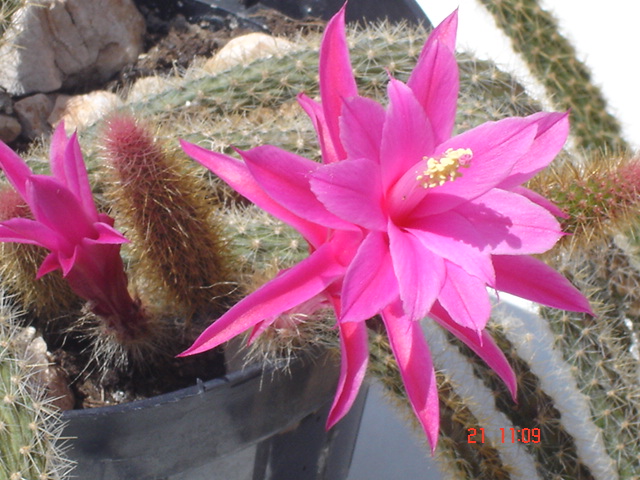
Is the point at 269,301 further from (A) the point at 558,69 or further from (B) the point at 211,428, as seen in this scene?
(A) the point at 558,69

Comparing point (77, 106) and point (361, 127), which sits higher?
point (361, 127)

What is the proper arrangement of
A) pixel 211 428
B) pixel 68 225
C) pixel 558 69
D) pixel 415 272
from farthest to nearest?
1. pixel 558 69
2. pixel 211 428
3. pixel 68 225
4. pixel 415 272

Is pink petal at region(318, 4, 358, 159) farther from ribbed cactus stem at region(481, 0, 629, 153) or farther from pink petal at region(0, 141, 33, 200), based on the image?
ribbed cactus stem at region(481, 0, 629, 153)

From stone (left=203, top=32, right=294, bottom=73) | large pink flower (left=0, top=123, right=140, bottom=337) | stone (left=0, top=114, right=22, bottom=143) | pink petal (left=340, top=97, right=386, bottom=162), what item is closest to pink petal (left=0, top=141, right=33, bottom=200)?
large pink flower (left=0, top=123, right=140, bottom=337)

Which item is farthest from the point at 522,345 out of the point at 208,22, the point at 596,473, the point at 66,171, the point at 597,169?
the point at 208,22

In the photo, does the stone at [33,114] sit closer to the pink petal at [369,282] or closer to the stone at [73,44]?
the stone at [73,44]

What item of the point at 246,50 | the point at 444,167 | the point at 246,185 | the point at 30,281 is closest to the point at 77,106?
the point at 246,50

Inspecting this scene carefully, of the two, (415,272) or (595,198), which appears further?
(595,198)
